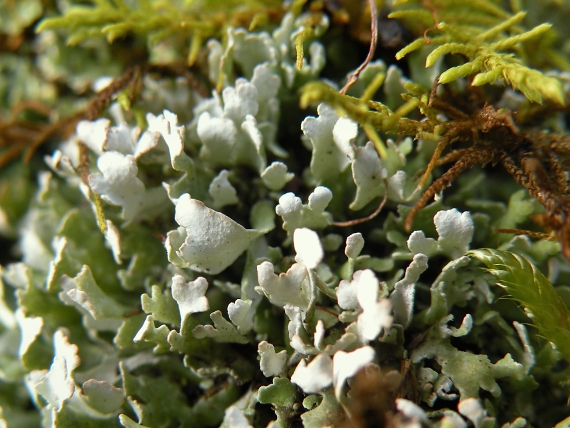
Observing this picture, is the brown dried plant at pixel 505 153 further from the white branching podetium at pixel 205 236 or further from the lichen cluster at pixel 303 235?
the white branching podetium at pixel 205 236

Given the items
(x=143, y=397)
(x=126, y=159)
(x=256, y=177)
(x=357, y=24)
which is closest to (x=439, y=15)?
(x=357, y=24)

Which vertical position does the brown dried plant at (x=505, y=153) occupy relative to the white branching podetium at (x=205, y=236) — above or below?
above

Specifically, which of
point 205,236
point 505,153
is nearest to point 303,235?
point 205,236

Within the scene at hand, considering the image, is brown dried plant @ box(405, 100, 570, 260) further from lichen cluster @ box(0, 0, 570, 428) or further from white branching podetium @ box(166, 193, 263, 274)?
white branching podetium @ box(166, 193, 263, 274)

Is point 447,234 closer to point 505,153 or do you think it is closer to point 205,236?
point 505,153

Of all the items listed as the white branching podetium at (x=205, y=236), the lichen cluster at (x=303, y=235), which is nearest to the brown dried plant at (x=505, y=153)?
the lichen cluster at (x=303, y=235)

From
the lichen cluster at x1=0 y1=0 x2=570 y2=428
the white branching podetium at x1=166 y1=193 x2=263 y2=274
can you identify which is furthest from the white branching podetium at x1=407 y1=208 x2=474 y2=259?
the white branching podetium at x1=166 y1=193 x2=263 y2=274

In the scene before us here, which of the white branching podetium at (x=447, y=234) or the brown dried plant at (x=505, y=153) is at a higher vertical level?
the brown dried plant at (x=505, y=153)

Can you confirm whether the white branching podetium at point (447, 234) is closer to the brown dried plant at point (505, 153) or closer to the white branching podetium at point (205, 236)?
the brown dried plant at point (505, 153)

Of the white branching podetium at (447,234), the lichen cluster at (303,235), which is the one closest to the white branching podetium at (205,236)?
the lichen cluster at (303,235)
